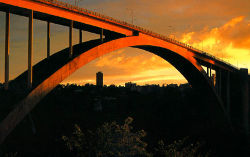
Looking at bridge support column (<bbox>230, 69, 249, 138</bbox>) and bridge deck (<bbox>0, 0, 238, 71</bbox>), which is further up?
bridge deck (<bbox>0, 0, 238, 71</bbox>)

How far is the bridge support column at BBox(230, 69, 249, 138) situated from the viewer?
193 feet

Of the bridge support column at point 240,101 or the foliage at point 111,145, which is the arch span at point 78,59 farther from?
the bridge support column at point 240,101

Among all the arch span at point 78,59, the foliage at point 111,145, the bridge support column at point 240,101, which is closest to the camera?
the arch span at point 78,59

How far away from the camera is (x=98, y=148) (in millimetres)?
20141

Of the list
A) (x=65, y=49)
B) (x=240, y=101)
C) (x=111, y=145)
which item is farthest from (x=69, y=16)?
(x=240, y=101)

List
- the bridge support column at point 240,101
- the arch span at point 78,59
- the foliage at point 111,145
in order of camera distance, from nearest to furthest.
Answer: the arch span at point 78,59
the foliage at point 111,145
the bridge support column at point 240,101

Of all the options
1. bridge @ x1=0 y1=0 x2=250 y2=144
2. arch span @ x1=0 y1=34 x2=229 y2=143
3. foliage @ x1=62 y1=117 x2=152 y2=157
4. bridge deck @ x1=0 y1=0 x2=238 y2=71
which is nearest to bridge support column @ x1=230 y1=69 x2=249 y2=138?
→ arch span @ x1=0 y1=34 x2=229 y2=143

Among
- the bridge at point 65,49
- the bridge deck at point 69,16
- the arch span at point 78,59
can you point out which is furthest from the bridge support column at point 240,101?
the bridge deck at point 69,16

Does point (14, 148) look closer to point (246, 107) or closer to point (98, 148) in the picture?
point (98, 148)

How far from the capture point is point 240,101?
200 feet

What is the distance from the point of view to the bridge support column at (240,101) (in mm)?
58750

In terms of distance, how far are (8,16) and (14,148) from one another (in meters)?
20.1

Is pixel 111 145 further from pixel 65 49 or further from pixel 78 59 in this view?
pixel 65 49

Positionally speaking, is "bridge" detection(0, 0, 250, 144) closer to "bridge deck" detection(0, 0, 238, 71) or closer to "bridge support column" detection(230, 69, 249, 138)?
"bridge deck" detection(0, 0, 238, 71)
